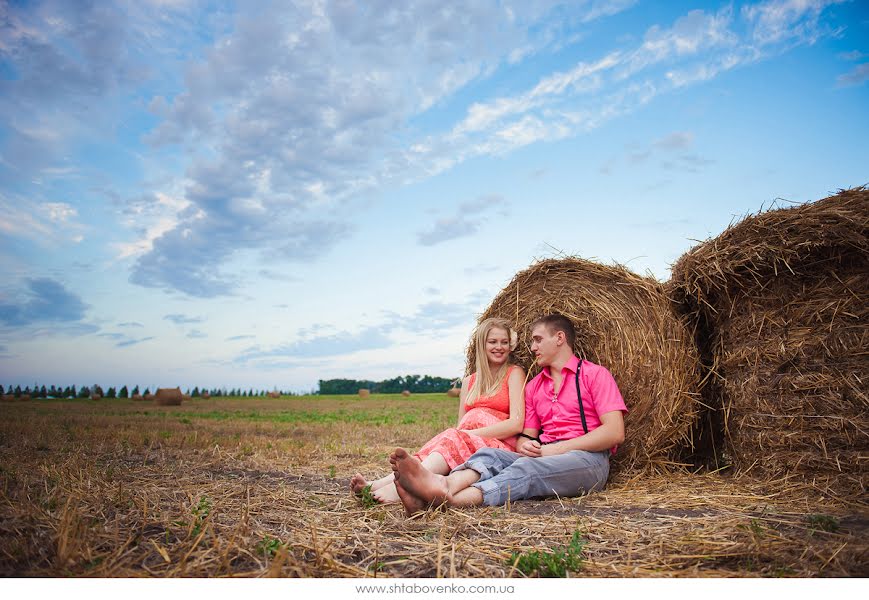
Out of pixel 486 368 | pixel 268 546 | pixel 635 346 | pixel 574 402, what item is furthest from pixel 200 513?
pixel 635 346

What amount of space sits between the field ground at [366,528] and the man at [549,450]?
0.13 metres

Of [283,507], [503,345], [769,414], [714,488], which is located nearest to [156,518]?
[283,507]

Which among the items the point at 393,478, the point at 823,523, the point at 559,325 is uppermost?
the point at 559,325

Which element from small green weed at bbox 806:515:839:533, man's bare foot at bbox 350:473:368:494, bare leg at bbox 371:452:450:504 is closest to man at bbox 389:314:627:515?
bare leg at bbox 371:452:450:504

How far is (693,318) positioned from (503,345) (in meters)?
1.76

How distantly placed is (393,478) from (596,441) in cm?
152

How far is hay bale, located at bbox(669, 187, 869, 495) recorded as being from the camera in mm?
3670

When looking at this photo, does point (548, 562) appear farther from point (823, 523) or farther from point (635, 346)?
point (635, 346)

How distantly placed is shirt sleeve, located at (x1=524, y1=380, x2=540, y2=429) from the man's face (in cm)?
27

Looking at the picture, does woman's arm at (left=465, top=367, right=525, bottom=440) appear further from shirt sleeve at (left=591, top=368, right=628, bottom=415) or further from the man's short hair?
shirt sleeve at (left=591, top=368, right=628, bottom=415)

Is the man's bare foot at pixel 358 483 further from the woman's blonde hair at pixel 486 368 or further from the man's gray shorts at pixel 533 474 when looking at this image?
the woman's blonde hair at pixel 486 368

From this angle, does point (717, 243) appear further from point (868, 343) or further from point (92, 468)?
point (92, 468)

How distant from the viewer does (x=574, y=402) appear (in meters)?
4.24

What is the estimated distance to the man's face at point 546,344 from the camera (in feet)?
14.5
